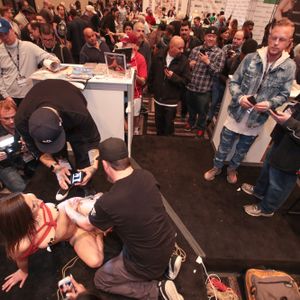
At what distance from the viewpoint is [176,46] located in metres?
2.67

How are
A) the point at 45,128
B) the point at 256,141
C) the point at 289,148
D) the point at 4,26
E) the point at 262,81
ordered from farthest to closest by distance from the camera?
1. the point at 256,141
2. the point at 4,26
3. the point at 262,81
4. the point at 289,148
5. the point at 45,128

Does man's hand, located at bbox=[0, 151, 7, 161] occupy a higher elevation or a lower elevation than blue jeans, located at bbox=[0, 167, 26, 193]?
higher

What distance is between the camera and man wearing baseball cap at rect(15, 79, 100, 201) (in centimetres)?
143

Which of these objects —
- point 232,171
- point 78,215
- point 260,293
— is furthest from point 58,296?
point 232,171

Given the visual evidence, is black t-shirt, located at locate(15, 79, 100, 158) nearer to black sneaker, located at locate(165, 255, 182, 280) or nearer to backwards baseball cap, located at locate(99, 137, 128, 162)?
backwards baseball cap, located at locate(99, 137, 128, 162)

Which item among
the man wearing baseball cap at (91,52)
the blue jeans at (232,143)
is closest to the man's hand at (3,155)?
the man wearing baseball cap at (91,52)

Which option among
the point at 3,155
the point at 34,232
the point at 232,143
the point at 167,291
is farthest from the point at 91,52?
the point at 167,291

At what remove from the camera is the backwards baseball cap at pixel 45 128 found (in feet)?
4.58

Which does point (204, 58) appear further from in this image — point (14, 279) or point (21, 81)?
point (14, 279)

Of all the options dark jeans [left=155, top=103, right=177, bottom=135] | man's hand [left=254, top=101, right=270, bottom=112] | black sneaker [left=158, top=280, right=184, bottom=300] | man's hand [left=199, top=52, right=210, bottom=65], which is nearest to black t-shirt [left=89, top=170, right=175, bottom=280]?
black sneaker [left=158, top=280, right=184, bottom=300]

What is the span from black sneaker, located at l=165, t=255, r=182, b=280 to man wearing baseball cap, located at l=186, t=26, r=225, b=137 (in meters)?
2.27

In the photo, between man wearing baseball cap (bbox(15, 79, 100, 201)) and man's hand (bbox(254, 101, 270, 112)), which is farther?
man's hand (bbox(254, 101, 270, 112))

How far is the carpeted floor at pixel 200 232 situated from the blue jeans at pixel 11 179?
0.41 feet

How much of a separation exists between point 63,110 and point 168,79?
1.61 meters
